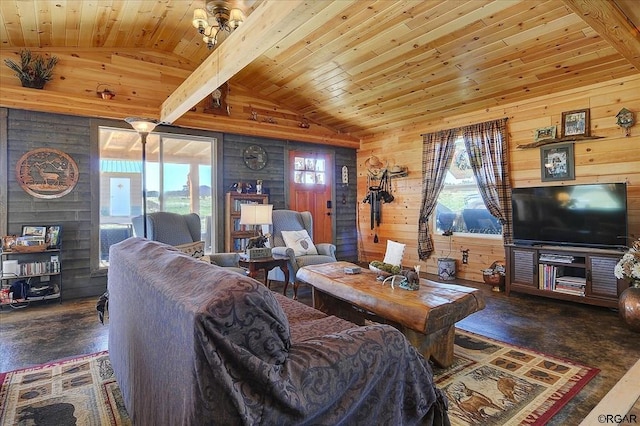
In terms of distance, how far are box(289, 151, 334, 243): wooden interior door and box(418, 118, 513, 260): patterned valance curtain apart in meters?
1.84

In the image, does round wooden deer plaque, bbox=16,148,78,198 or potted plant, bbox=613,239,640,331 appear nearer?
potted plant, bbox=613,239,640,331

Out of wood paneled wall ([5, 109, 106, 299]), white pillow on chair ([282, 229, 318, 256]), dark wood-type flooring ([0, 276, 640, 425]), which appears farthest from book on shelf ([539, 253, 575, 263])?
wood paneled wall ([5, 109, 106, 299])

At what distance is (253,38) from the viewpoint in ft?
8.68

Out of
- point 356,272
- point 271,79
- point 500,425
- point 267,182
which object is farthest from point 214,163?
point 500,425

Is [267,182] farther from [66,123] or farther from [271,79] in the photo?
[66,123]

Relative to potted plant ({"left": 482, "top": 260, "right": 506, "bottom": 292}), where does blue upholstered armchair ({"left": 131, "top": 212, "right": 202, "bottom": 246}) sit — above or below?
above

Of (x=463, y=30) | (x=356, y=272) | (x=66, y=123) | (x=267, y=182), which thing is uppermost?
(x=463, y=30)

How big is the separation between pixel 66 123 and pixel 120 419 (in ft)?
13.2

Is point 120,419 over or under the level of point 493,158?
under

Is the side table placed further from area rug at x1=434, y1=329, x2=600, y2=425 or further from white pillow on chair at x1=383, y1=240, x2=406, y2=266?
area rug at x1=434, y1=329, x2=600, y2=425

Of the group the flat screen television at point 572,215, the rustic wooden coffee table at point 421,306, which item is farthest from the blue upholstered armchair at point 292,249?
the flat screen television at point 572,215

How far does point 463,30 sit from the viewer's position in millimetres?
3584

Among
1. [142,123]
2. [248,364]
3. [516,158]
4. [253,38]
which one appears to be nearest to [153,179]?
[142,123]

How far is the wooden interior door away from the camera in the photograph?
252 inches
